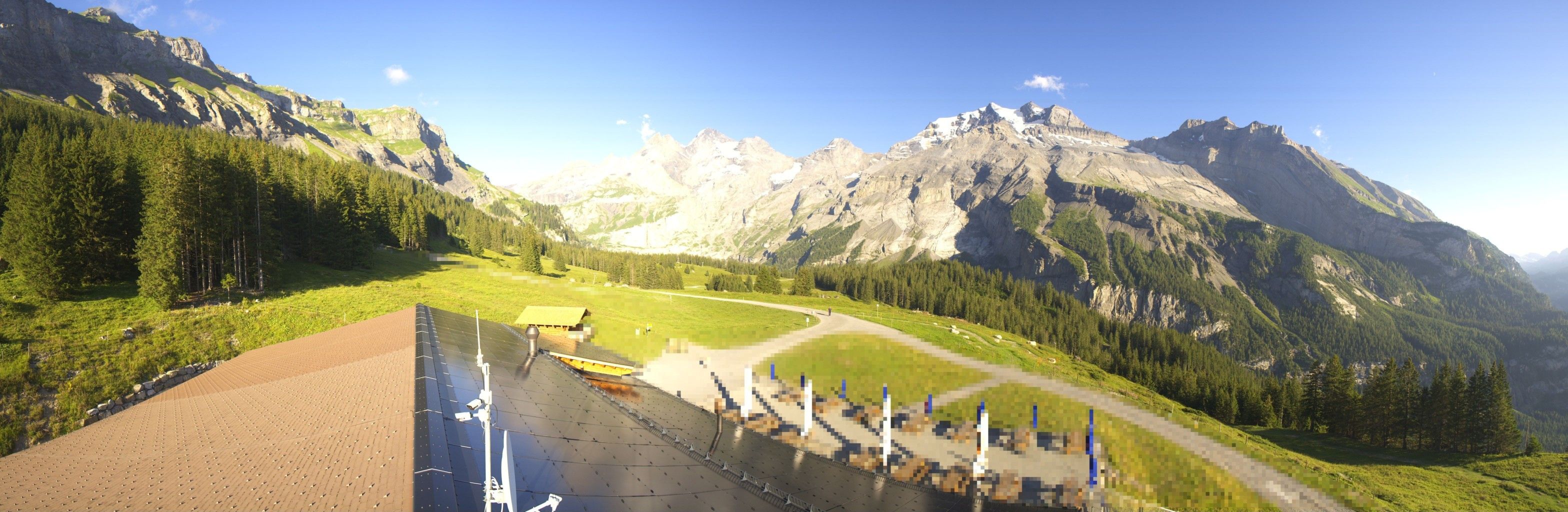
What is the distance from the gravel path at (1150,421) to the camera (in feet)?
69.9

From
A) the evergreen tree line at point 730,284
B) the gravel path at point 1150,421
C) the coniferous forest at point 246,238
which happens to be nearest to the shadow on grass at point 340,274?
the coniferous forest at point 246,238

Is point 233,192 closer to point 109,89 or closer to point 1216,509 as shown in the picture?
point 1216,509

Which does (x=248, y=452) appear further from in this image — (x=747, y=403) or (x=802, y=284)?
(x=802, y=284)

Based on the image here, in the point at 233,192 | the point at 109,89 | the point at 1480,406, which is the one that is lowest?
the point at 1480,406

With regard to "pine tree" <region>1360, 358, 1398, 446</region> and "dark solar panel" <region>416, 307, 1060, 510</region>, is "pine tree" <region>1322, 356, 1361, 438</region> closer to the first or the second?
"pine tree" <region>1360, 358, 1398, 446</region>

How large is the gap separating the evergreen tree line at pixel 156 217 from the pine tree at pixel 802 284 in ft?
257

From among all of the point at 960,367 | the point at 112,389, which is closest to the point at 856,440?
the point at 960,367

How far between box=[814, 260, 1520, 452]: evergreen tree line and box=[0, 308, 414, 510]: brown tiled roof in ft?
253

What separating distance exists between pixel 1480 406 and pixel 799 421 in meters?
63.7

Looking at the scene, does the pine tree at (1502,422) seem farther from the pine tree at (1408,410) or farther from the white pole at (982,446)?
the white pole at (982,446)

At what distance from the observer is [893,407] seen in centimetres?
2878

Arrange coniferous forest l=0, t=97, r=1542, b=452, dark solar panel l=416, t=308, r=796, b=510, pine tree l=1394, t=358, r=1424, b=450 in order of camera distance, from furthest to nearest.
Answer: pine tree l=1394, t=358, r=1424, b=450 → coniferous forest l=0, t=97, r=1542, b=452 → dark solar panel l=416, t=308, r=796, b=510

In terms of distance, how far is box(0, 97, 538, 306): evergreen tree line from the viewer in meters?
30.2

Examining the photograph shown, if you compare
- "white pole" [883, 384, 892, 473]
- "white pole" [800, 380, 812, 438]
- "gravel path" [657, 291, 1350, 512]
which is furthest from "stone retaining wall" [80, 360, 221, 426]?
"white pole" [883, 384, 892, 473]
